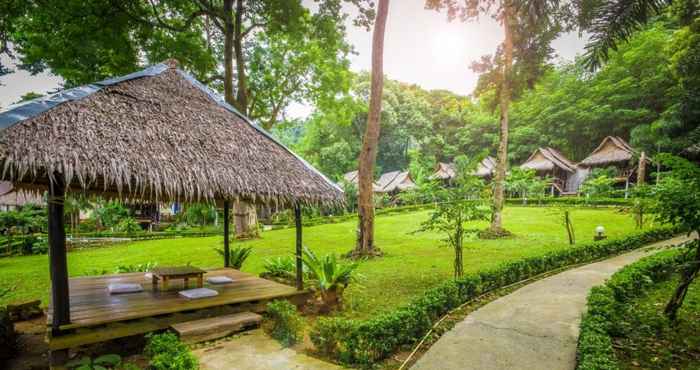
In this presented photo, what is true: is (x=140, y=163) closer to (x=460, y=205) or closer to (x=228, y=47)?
(x=460, y=205)

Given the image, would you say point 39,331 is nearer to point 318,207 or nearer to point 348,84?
point 318,207

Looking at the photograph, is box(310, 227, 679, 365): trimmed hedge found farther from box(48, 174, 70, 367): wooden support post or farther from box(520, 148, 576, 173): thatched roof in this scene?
box(520, 148, 576, 173): thatched roof

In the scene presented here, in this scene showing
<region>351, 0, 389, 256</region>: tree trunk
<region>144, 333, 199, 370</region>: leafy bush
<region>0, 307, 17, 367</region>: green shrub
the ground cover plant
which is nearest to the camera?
<region>144, 333, 199, 370</region>: leafy bush

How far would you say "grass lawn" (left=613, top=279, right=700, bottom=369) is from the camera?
379cm

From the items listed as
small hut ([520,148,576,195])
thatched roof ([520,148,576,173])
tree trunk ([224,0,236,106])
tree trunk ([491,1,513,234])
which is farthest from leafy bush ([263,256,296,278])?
thatched roof ([520,148,576,173])

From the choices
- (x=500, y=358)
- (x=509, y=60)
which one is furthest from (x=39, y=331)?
(x=509, y=60)

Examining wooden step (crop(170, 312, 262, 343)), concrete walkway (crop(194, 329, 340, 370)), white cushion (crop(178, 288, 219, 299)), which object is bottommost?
concrete walkway (crop(194, 329, 340, 370))

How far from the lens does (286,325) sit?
4.65 m

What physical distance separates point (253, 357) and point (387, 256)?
7.06 metres

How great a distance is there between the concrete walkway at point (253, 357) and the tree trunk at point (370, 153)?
6.04m

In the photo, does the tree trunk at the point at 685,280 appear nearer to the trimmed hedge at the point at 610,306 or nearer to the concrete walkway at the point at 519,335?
the trimmed hedge at the point at 610,306

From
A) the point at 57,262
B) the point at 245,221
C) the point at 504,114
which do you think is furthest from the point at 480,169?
the point at 57,262

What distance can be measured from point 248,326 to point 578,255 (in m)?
8.77

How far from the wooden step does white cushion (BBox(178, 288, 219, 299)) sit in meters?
0.58
